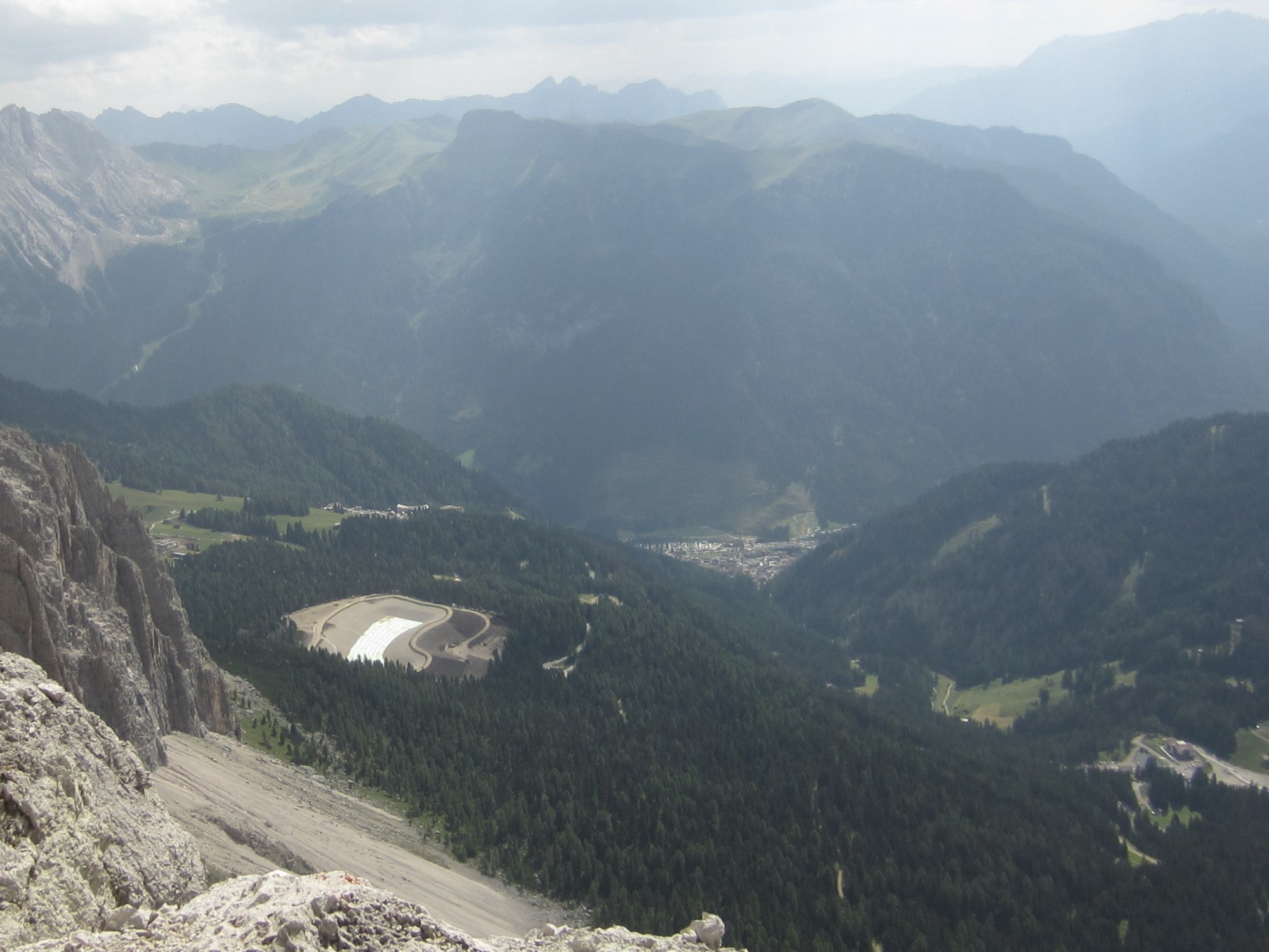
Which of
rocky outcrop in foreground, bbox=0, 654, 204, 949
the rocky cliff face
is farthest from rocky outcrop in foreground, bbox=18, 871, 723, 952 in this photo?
the rocky cliff face

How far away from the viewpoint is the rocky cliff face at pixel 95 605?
74.2 meters

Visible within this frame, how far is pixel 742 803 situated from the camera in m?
128

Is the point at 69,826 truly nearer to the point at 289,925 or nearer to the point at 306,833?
the point at 289,925

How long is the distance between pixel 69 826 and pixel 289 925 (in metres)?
10.4

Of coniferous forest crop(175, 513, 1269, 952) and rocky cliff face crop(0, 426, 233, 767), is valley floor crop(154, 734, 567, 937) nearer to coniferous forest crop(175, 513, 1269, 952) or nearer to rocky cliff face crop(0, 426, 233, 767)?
rocky cliff face crop(0, 426, 233, 767)

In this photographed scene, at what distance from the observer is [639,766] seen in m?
133

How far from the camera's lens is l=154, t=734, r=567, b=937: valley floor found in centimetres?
8125

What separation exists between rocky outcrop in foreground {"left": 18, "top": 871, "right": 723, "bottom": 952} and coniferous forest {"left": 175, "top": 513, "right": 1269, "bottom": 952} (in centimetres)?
6550

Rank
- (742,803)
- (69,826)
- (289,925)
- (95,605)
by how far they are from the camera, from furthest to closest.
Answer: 1. (742,803)
2. (95,605)
3. (69,826)
4. (289,925)

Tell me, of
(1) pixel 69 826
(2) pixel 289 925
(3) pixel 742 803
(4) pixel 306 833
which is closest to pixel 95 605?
(4) pixel 306 833

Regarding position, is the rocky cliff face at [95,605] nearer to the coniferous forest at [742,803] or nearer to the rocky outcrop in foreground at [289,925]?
the coniferous forest at [742,803]

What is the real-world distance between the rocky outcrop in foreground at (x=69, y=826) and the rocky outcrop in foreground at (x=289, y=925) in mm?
2014

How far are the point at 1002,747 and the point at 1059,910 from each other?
70706 mm

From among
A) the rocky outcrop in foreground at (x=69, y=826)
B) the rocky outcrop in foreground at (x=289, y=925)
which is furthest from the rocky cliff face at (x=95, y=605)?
the rocky outcrop in foreground at (x=289, y=925)
